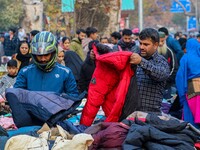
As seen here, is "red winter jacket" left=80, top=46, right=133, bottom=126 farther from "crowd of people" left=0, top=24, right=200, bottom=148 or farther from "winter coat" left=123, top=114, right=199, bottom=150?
"winter coat" left=123, top=114, right=199, bottom=150

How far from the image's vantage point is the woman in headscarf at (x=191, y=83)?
827cm

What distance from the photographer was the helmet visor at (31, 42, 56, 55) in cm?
615

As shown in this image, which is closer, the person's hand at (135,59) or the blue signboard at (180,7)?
the person's hand at (135,59)

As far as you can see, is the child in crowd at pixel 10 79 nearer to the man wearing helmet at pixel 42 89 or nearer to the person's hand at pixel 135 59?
the man wearing helmet at pixel 42 89

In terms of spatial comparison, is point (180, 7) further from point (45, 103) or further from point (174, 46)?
point (45, 103)

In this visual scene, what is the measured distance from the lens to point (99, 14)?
23.3m

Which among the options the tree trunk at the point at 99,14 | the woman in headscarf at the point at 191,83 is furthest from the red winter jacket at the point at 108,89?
the tree trunk at the point at 99,14

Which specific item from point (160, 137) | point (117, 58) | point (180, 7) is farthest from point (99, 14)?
point (180, 7)

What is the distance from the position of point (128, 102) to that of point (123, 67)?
34cm

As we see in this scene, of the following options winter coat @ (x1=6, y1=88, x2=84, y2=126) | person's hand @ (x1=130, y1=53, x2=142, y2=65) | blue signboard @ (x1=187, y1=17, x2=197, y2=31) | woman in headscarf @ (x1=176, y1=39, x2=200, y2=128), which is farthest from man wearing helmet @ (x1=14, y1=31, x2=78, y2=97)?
blue signboard @ (x1=187, y1=17, x2=197, y2=31)

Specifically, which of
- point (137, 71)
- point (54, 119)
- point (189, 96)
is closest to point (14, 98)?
point (54, 119)

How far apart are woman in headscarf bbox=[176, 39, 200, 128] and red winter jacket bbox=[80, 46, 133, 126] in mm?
2094

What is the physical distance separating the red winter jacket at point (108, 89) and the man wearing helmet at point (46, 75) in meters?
0.20

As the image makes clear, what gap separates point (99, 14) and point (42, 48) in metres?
17.2
